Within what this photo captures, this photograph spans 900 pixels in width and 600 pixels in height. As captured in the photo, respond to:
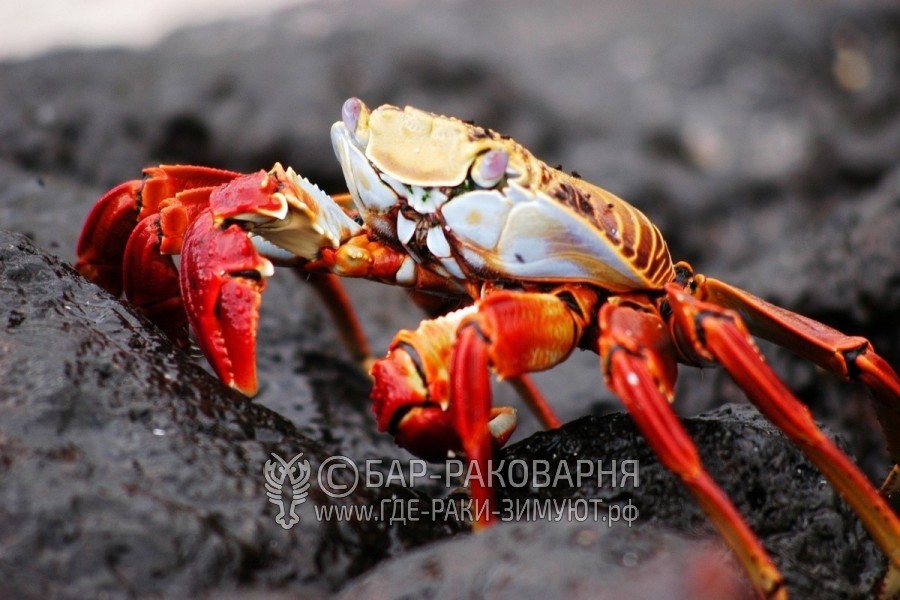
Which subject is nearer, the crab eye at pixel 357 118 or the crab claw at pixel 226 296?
the crab claw at pixel 226 296

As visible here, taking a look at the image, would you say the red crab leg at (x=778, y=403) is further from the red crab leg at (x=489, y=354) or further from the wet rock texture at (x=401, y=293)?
the red crab leg at (x=489, y=354)

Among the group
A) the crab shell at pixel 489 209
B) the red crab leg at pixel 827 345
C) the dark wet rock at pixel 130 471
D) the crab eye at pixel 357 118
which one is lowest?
the dark wet rock at pixel 130 471

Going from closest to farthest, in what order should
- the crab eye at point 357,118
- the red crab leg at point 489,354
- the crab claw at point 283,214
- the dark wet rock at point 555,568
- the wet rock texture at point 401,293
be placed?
1. the dark wet rock at point 555,568
2. the wet rock texture at point 401,293
3. the red crab leg at point 489,354
4. the crab claw at point 283,214
5. the crab eye at point 357,118

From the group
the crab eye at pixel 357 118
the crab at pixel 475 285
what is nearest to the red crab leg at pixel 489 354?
the crab at pixel 475 285

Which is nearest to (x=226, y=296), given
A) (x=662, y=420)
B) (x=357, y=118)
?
(x=357, y=118)

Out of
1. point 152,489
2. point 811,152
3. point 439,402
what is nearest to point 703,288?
point 439,402

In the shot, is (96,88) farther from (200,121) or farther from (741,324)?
(741,324)

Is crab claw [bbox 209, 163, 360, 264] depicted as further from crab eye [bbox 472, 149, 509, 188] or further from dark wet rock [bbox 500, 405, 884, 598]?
dark wet rock [bbox 500, 405, 884, 598]
